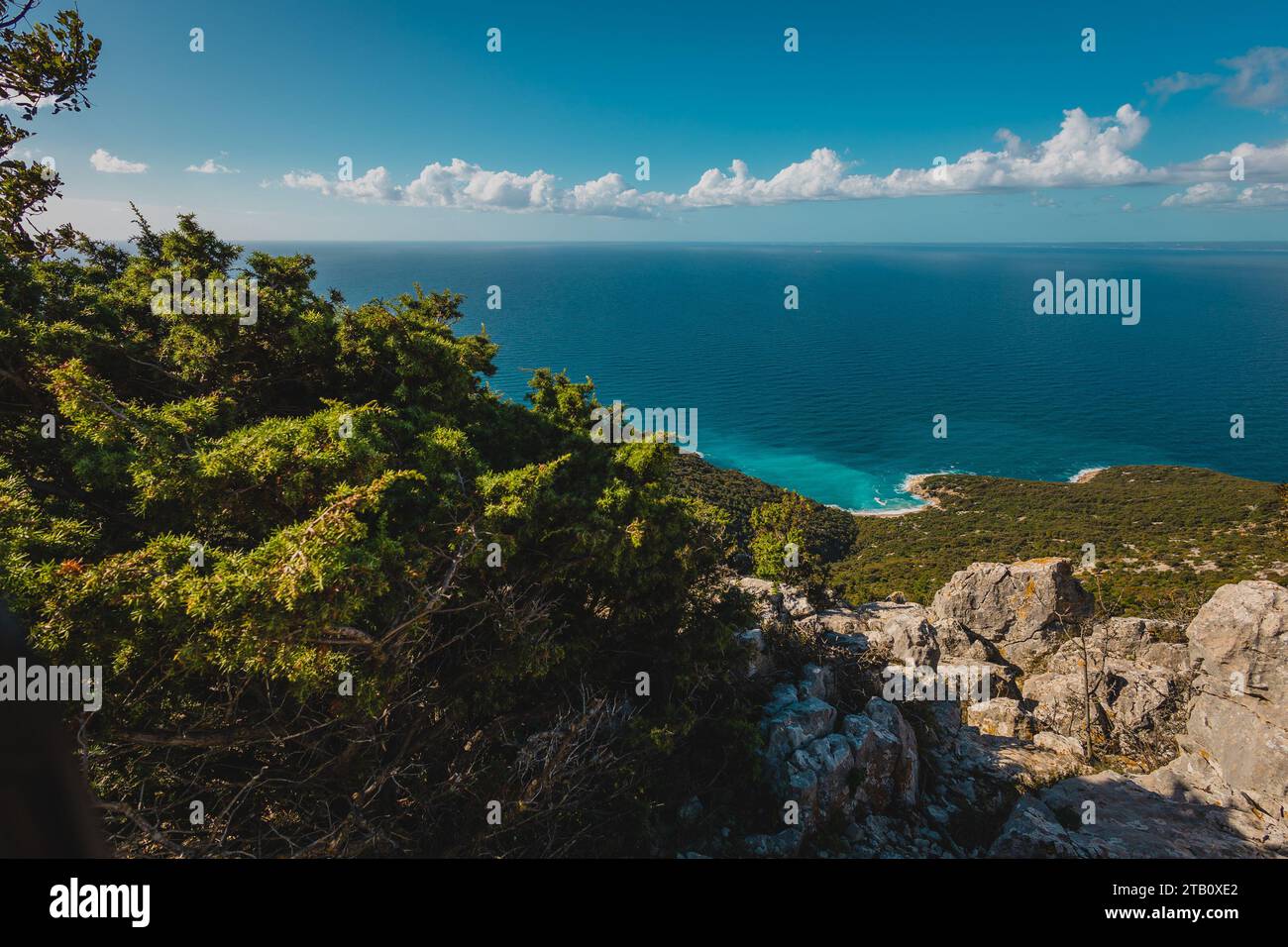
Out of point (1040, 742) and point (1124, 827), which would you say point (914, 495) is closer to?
point (1040, 742)

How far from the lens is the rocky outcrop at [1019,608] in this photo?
77.8 feet

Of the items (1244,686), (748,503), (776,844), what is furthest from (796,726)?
(748,503)

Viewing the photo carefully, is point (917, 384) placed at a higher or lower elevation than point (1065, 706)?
higher

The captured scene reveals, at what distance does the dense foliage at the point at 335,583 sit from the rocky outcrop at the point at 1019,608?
1814 cm

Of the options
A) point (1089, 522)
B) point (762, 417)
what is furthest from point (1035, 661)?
point (762, 417)

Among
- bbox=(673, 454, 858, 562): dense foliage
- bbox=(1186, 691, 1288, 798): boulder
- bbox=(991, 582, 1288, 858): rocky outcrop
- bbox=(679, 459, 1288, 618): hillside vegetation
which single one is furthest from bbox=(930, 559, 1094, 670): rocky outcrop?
bbox=(673, 454, 858, 562): dense foliage

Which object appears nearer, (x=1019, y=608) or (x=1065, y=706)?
(x=1065, y=706)

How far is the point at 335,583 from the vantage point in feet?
20.6

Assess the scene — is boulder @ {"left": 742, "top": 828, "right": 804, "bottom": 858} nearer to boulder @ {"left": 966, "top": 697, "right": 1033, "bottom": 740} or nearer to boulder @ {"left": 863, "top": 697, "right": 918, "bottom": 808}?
boulder @ {"left": 863, "top": 697, "right": 918, "bottom": 808}

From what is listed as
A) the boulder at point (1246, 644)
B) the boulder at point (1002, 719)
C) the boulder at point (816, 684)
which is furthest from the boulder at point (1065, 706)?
the boulder at point (816, 684)

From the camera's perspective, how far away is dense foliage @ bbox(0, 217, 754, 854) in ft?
20.4

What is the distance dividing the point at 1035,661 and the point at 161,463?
2873cm

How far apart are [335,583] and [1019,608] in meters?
28.1

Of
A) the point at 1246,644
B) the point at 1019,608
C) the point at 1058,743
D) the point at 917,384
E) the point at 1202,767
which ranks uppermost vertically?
the point at 917,384
